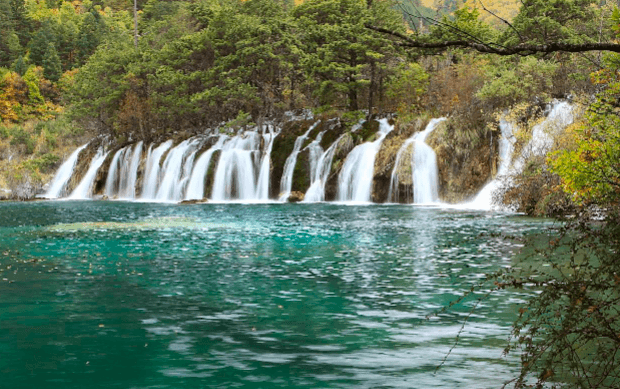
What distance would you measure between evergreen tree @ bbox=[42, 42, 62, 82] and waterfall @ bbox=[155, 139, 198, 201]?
49.9m


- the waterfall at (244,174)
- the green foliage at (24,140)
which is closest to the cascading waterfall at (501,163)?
the waterfall at (244,174)

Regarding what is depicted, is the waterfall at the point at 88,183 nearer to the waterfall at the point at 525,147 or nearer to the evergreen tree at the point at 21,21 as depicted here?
the waterfall at the point at 525,147

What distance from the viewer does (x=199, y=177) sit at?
60312 millimetres

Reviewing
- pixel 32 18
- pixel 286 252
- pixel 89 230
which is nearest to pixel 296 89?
pixel 89 230

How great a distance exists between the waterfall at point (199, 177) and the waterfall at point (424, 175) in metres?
18.7

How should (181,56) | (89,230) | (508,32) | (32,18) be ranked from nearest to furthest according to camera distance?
(89,230) → (508,32) → (181,56) → (32,18)

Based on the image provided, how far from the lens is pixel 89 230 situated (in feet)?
107

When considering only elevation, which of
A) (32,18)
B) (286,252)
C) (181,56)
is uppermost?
(32,18)

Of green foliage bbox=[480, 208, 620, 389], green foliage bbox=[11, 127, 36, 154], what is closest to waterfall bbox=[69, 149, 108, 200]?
green foliage bbox=[11, 127, 36, 154]

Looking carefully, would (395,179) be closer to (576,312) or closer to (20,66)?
(576,312)

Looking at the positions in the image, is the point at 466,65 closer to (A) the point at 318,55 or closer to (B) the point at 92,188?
(A) the point at 318,55

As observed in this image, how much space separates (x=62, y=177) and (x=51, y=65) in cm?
4071

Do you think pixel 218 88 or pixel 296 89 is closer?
pixel 218 88

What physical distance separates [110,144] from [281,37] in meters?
22.7
